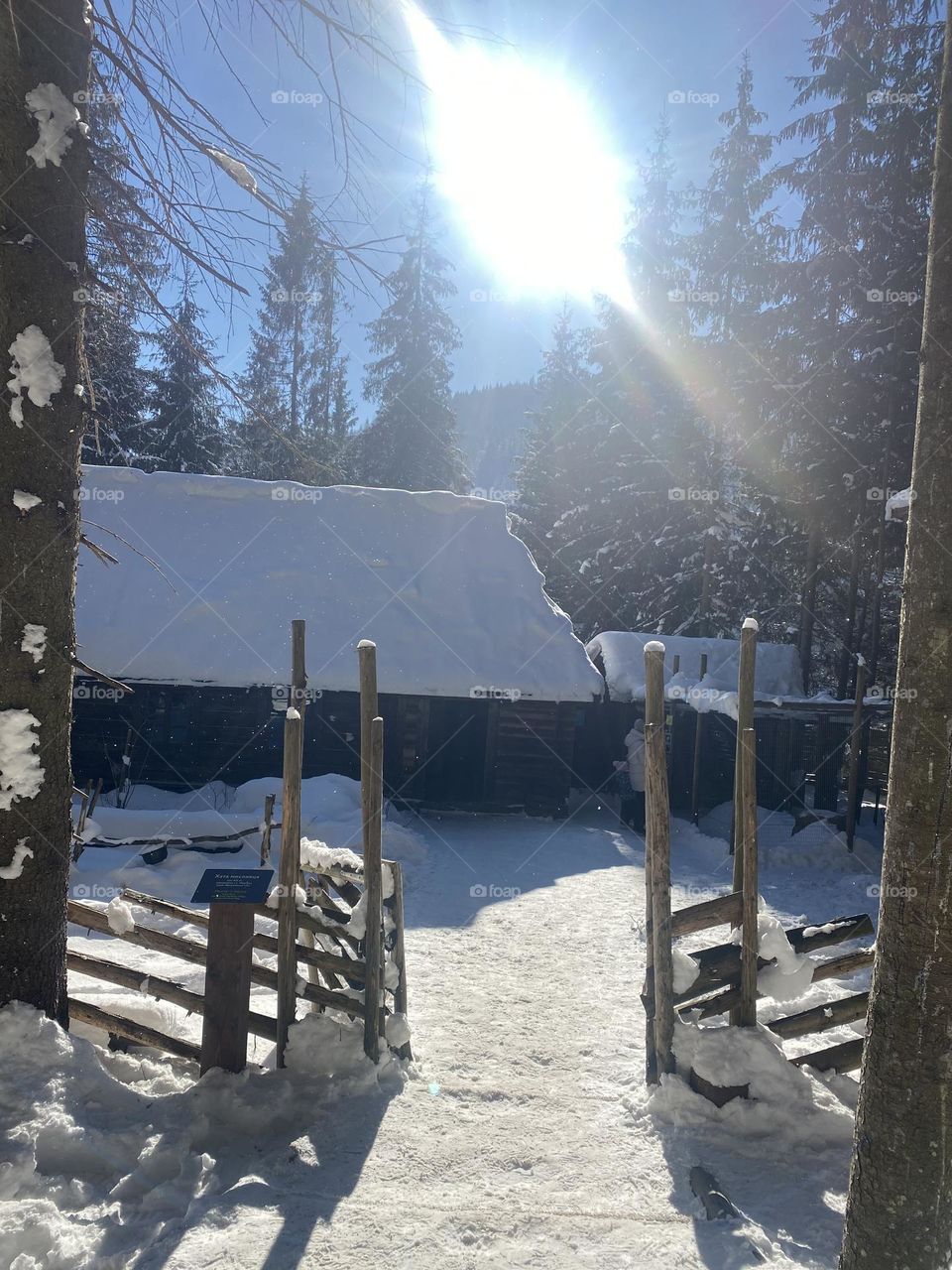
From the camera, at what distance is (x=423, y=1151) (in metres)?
4.37

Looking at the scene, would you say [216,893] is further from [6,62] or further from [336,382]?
[336,382]

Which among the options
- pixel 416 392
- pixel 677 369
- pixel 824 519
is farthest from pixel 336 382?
A: pixel 824 519

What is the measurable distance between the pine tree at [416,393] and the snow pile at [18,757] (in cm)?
2758

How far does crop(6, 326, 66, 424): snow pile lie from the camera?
4.05 meters

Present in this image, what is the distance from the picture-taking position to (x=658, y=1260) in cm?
350

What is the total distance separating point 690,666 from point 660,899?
13.6 meters

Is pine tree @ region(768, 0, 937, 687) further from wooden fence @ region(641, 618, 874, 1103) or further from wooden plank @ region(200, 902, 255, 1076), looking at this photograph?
wooden plank @ region(200, 902, 255, 1076)

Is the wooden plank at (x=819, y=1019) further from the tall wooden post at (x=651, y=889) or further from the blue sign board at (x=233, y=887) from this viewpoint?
the blue sign board at (x=233, y=887)

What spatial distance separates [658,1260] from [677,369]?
2521cm

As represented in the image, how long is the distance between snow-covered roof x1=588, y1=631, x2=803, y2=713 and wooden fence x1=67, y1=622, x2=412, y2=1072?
10.8m

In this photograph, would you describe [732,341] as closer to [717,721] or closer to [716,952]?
[717,721]

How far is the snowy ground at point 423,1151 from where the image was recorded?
3453 mm

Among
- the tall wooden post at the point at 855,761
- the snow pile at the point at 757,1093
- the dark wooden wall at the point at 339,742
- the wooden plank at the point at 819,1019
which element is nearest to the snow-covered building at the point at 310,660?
the dark wooden wall at the point at 339,742

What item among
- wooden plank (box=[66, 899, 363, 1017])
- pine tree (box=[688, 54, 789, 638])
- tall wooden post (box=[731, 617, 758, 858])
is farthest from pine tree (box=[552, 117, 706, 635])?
wooden plank (box=[66, 899, 363, 1017])
